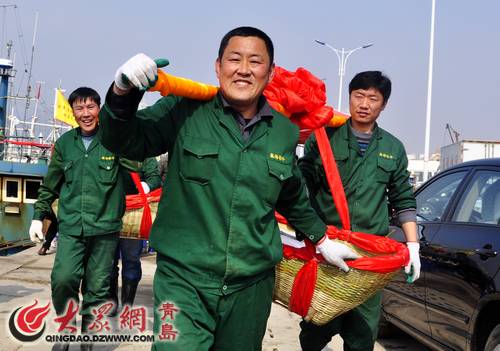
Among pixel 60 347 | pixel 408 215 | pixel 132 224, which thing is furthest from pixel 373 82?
pixel 60 347

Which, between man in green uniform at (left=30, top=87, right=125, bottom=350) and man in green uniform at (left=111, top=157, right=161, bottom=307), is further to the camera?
man in green uniform at (left=111, top=157, right=161, bottom=307)

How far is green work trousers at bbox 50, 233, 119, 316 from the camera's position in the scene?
13.1 ft

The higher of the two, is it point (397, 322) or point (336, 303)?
point (336, 303)

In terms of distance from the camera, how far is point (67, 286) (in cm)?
398

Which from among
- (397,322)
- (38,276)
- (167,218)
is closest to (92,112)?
(167,218)

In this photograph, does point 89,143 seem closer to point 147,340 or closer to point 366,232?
point 147,340

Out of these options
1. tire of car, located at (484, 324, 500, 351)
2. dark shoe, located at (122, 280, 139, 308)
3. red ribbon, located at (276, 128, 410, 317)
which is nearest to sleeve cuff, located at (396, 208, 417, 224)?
red ribbon, located at (276, 128, 410, 317)

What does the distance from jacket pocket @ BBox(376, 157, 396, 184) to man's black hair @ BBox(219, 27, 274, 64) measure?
4.19ft

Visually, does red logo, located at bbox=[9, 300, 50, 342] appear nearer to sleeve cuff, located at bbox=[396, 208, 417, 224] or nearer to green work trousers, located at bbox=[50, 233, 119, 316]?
green work trousers, located at bbox=[50, 233, 119, 316]

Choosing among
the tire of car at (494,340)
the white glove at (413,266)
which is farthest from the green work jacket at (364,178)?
the tire of car at (494,340)

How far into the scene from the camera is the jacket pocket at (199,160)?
234 cm

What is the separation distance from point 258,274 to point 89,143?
2259 mm

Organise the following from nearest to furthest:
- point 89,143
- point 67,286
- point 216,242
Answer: point 216,242 < point 67,286 < point 89,143

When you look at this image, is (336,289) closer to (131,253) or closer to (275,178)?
(275,178)
